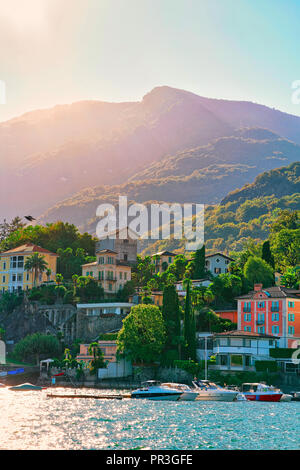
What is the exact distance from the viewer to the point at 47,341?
4606 inches

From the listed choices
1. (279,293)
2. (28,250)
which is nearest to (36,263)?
(28,250)

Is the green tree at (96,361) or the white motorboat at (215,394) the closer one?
the white motorboat at (215,394)

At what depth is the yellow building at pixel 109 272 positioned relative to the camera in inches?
5325

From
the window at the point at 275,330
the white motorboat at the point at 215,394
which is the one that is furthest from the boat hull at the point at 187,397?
the window at the point at 275,330

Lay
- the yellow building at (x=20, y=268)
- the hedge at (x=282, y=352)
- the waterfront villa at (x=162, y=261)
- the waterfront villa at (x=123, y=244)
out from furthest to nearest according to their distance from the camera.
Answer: the waterfront villa at (x=123, y=244) → the waterfront villa at (x=162, y=261) → the yellow building at (x=20, y=268) → the hedge at (x=282, y=352)

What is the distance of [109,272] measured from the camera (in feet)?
447

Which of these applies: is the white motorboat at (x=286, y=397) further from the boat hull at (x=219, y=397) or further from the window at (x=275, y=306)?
the window at (x=275, y=306)

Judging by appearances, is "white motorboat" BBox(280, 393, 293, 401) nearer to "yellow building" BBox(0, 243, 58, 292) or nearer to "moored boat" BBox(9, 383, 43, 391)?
"moored boat" BBox(9, 383, 43, 391)

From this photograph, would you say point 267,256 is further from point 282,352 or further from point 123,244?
point 123,244

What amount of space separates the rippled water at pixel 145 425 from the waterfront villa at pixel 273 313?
24561mm

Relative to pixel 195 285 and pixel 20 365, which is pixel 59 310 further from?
pixel 195 285

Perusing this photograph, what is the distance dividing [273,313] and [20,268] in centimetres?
6400

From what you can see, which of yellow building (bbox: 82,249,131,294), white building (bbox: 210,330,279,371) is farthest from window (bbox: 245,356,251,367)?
yellow building (bbox: 82,249,131,294)
